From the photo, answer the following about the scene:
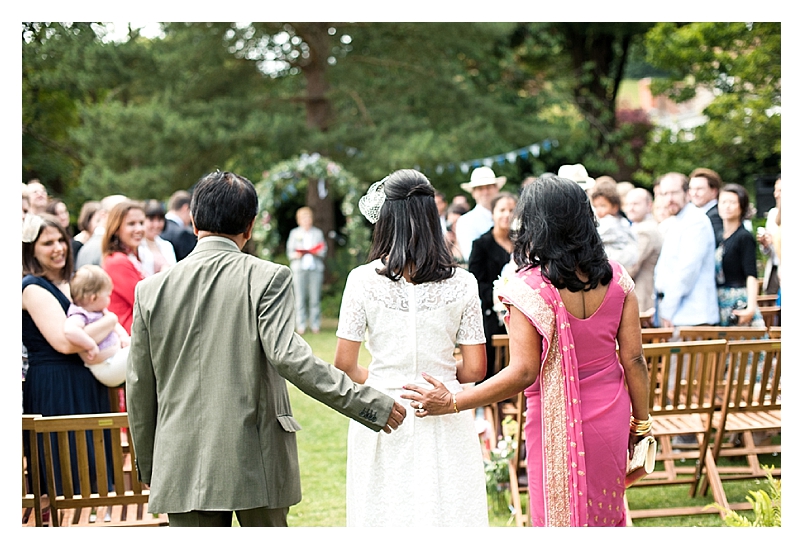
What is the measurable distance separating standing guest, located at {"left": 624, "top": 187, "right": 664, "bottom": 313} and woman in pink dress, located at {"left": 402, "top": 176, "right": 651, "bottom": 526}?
3.68m

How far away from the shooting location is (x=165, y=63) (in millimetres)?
14672

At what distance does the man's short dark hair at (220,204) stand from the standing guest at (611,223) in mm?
3804

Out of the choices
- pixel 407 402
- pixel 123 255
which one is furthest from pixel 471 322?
pixel 123 255

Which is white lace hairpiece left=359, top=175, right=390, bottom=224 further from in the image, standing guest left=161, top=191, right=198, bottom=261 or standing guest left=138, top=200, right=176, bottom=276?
standing guest left=161, top=191, right=198, bottom=261

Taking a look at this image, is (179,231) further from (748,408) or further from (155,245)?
(748,408)

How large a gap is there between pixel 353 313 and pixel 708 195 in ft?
14.6

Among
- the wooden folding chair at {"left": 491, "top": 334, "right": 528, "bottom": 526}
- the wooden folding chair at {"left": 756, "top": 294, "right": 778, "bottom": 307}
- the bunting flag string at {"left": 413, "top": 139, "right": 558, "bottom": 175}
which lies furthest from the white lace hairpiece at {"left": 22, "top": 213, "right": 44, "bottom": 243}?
the bunting flag string at {"left": 413, "top": 139, "right": 558, "bottom": 175}

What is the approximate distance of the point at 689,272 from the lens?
610 cm

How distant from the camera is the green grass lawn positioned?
4.63m

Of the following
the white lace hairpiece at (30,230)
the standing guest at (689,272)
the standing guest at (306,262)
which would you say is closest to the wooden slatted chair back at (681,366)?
the standing guest at (689,272)

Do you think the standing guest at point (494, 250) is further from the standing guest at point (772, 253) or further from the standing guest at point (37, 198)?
the standing guest at point (37, 198)

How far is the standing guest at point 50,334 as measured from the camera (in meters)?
4.30
